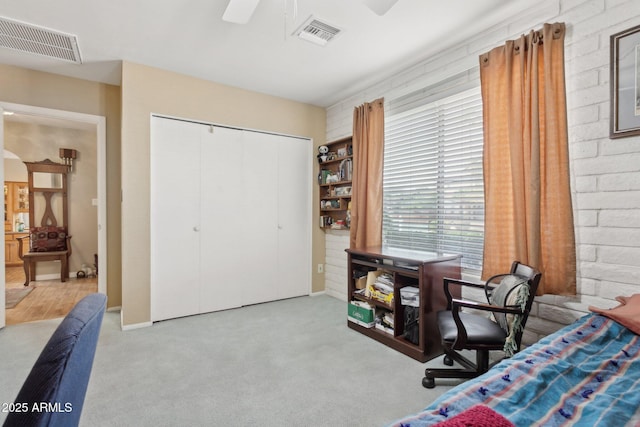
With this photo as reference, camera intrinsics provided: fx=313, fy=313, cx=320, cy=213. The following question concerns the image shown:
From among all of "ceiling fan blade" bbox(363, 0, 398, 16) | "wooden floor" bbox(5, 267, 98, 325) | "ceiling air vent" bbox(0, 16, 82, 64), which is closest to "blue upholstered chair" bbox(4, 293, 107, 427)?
"ceiling fan blade" bbox(363, 0, 398, 16)

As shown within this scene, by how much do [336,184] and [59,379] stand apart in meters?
3.72

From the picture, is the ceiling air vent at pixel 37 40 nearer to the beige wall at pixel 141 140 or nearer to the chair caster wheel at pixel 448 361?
the beige wall at pixel 141 140

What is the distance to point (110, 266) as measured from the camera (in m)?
3.65

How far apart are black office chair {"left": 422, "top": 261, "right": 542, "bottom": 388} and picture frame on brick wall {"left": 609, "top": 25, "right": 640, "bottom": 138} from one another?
3.17 feet

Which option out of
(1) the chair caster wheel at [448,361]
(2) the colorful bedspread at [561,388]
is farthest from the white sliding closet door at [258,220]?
(2) the colorful bedspread at [561,388]

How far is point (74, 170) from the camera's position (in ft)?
18.2

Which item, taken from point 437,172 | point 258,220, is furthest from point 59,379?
point 258,220

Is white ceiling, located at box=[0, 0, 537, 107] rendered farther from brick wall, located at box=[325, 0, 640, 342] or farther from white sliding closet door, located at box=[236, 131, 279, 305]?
white sliding closet door, located at box=[236, 131, 279, 305]

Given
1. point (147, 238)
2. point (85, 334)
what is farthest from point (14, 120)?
point (85, 334)

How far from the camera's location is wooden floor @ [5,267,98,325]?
348 centimetres

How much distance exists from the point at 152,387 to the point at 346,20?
298 centimetres

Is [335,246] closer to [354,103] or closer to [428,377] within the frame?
[354,103]

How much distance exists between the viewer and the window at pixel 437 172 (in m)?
2.64

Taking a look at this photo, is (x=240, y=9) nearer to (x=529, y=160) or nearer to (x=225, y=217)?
(x=529, y=160)
